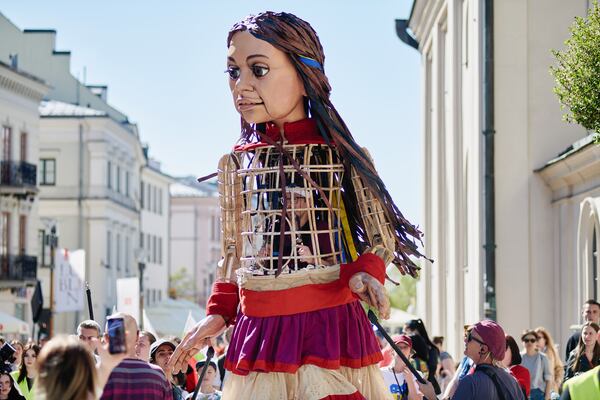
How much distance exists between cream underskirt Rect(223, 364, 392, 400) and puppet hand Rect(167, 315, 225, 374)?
36 centimetres

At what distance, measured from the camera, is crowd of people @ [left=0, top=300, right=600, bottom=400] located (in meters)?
6.07

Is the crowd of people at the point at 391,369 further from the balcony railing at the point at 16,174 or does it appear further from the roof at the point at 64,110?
the roof at the point at 64,110

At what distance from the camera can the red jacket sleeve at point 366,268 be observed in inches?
286

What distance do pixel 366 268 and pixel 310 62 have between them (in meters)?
1.20

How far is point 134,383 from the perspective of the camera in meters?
6.74

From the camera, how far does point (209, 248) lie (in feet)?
326

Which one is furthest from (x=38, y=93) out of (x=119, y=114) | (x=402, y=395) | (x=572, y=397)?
(x=572, y=397)

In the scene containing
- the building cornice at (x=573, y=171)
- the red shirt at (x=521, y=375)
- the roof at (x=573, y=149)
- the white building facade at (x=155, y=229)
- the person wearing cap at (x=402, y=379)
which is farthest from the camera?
the white building facade at (x=155, y=229)

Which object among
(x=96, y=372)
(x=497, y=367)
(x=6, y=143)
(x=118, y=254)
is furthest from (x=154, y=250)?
(x=96, y=372)

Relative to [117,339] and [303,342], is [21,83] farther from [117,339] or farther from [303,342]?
[117,339]

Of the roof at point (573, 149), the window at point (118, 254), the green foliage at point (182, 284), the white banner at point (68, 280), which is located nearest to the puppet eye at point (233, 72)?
the roof at point (573, 149)

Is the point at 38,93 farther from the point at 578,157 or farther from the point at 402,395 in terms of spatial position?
the point at 402,395

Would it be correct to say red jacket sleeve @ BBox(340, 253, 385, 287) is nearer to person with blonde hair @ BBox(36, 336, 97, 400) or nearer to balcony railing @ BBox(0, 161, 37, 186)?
person with blonde hair @ BBox(36, 336, 97, 400)

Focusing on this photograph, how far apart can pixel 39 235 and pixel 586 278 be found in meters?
38.3
